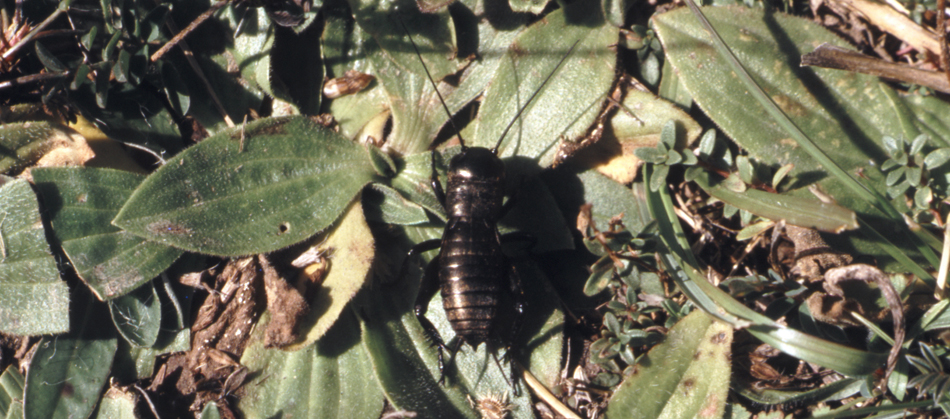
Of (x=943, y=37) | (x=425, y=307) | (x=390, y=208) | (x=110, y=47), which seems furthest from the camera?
(x=425, y=307)

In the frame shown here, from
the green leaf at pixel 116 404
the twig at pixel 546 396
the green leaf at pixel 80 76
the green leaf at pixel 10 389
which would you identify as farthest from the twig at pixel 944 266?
the green leaf at pixel 10 389

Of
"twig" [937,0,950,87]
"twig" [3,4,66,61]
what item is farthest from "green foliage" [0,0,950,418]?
"twig" [937,0,950,87]

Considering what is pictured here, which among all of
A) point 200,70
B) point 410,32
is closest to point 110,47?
point 200,70

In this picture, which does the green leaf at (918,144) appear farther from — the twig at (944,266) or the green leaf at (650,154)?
the green leaf at (650,154)

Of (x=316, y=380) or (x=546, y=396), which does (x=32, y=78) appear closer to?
(x=316, y=380)

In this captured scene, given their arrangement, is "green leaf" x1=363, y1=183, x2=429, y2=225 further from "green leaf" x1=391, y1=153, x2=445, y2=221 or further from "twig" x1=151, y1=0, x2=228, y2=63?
"twig" x1=151, y1=0, x2=228, y2=63

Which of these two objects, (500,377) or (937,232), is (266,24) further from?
(937,232)
